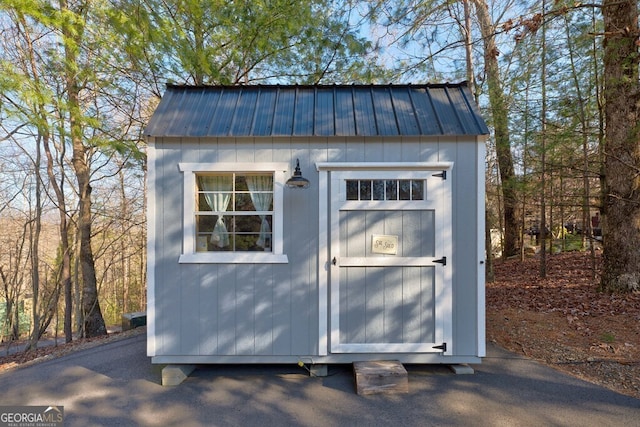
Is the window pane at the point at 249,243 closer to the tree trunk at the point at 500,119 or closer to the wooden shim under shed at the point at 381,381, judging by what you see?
the wooden shim under shed at the point at 381,381

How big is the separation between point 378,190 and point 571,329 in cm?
321

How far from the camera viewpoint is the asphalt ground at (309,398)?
8.51 ft

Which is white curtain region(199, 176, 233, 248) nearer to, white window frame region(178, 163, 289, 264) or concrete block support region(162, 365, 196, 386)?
white window frame region(178, 163, 289, 264)

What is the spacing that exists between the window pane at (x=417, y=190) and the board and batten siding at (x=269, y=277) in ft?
0.75

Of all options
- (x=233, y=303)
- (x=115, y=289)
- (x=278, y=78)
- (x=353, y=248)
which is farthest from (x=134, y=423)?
(x=115, y=289)

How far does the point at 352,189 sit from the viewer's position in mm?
3305

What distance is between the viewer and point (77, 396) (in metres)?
3.02

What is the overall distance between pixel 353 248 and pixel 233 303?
1.30 m

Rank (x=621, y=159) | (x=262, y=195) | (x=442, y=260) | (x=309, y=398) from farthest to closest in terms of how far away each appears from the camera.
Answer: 1. (x=621, y=159)
2. (x=262, y=195)
3. (x=442, y=260)
4. (x=309, y=398)

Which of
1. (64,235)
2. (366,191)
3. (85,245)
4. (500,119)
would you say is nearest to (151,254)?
(366,191)

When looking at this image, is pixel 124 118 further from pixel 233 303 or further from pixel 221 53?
pixel 233 303

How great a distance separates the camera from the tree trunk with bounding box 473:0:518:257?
663 cm

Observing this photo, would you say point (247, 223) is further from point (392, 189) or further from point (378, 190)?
point (392, 189)

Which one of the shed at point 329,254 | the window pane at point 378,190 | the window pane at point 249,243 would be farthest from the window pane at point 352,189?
the window pane at point 249,243
